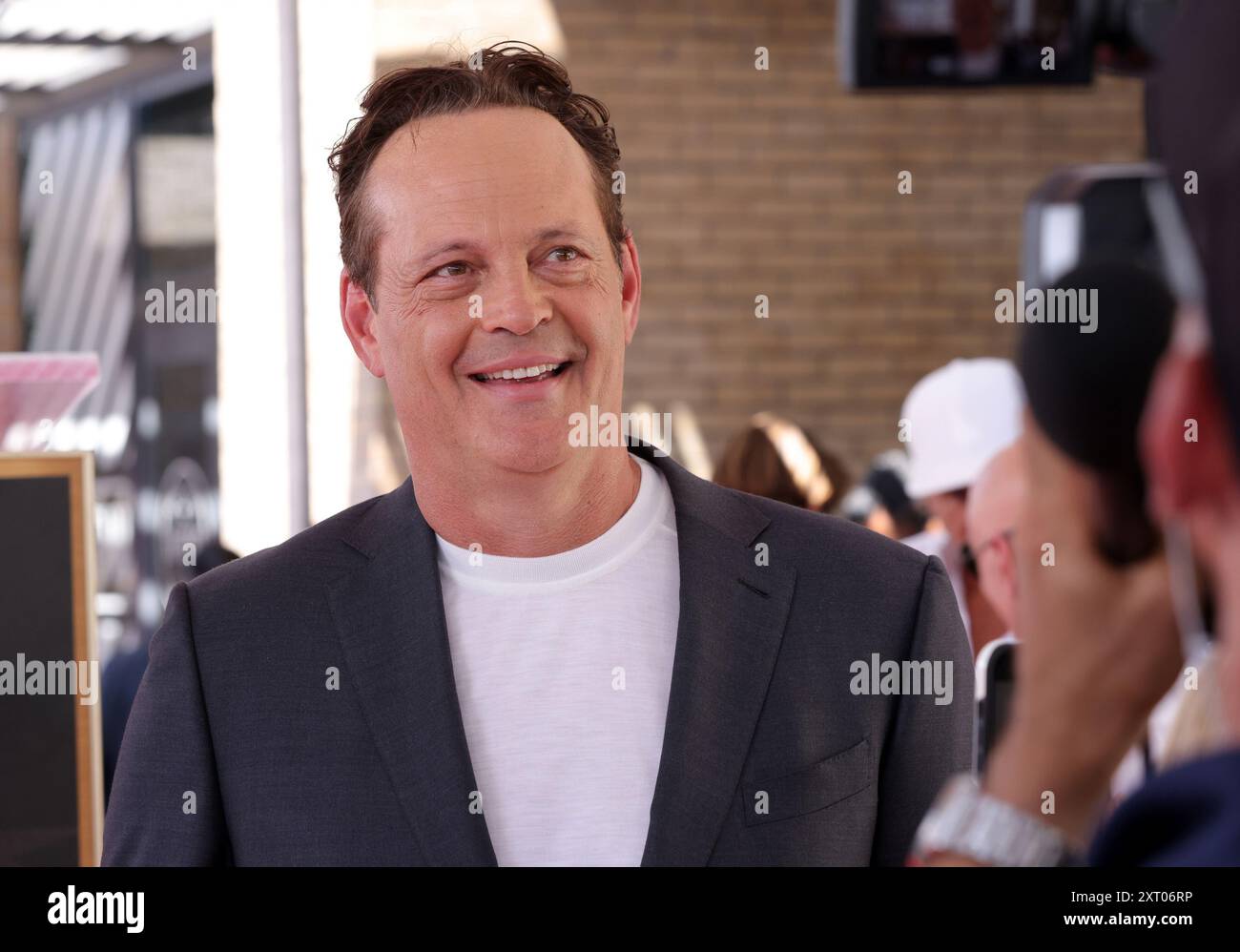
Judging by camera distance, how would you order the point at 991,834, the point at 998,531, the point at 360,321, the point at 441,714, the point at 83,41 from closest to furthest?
the point at 991,834 → the point at 441,714 → the point at 360,321 → the point at 998,531 → the point at 83,41

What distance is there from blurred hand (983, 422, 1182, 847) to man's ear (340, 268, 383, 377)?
3.34 ft

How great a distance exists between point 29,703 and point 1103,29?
1.51m

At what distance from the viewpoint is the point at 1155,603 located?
1.41 feet

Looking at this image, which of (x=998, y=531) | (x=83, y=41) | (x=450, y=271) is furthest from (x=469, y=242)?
(x=83, y=41)

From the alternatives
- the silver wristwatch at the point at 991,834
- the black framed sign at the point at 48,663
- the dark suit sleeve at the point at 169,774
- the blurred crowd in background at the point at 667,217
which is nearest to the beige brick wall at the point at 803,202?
the blurred crowd in background at the point at 667,217

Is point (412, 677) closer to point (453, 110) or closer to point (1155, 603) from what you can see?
point (453, 110)

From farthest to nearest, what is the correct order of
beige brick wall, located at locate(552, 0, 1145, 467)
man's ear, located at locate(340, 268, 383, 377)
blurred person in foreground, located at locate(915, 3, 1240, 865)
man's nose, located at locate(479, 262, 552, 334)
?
beige brick wall, located at locate(552, 0, 1145, 467), man's ear, located at locate(340, 268, 383, 377), man's nose, located at locate(479, 262, 552, 334), blurred person in foreground, located at locate(915, 3, 1240, 865)

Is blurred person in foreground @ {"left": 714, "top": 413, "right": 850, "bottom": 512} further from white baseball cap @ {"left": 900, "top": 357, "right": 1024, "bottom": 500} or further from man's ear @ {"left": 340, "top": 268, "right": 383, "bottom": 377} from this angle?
man's ear @ {"left": 340, "top": 268, "right": 383, "bottom": 377}

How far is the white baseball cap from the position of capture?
2.73m

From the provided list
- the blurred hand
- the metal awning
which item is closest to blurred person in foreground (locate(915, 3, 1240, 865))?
the blurred hand

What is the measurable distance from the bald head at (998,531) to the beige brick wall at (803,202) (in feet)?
10.6

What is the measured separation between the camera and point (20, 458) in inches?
69.1

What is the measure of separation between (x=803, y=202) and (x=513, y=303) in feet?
14.2
